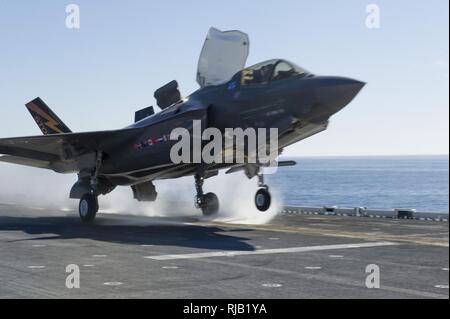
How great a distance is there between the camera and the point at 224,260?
11938 mm

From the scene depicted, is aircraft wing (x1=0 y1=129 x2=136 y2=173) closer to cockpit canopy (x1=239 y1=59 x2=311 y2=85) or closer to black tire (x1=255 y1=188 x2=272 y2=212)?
black tire (x1=255 y1=188 x2=272 y2=212)

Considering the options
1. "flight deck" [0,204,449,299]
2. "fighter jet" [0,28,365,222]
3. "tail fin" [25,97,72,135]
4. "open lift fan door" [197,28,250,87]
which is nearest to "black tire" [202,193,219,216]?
"fighter jet" [0,28,365,222]

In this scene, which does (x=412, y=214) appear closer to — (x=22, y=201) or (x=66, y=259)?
(x=66, y=259)

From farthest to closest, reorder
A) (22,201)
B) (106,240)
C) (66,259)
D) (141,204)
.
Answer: (22,201) < (141,204) < (106,240) < (66,259)

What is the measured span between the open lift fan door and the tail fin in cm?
892

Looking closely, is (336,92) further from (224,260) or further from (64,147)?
(64,147)

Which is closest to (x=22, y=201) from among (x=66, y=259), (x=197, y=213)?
(x=197, y=213)

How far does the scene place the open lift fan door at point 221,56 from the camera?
786 inches

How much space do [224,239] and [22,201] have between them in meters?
25.3

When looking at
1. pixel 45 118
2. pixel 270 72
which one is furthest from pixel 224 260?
pixel 45 118

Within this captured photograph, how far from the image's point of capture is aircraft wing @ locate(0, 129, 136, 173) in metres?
20.9

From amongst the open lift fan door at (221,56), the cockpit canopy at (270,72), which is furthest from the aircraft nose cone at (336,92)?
the open lift fan door at (221,56)

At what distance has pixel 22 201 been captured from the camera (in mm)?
37375
